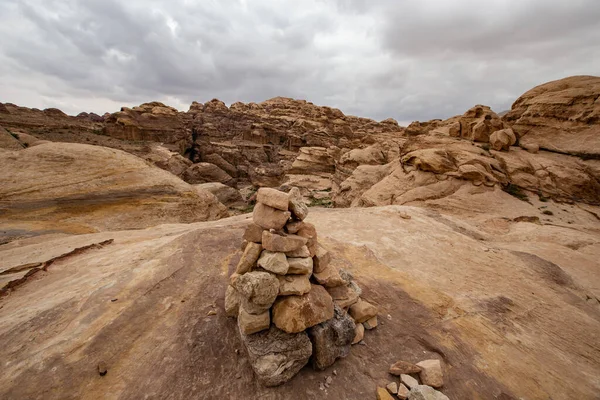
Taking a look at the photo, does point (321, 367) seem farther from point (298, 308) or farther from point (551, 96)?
point (551, 96)

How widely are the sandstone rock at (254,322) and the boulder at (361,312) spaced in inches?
71.1

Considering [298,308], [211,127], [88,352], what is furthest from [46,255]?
[211,127]

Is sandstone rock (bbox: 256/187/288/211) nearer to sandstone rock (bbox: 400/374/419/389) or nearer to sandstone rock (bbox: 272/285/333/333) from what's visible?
sandstone rock (bbox: 272/285/333/333)

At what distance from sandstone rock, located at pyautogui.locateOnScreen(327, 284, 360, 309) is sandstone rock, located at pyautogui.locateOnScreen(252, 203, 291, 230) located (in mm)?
1698

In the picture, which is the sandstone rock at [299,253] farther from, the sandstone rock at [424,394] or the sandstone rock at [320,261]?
the sandstone rock at [424,394]

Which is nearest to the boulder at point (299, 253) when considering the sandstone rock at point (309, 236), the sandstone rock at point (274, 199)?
the sandstone rock at point (309, 236)

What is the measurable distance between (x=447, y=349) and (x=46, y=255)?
36.3 feet

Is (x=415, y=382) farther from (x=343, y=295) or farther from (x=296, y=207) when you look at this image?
(x=296, y=207)

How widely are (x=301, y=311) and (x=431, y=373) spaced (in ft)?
7.68

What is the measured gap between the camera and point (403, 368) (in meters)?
3.87

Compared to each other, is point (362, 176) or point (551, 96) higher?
point (551, 96)

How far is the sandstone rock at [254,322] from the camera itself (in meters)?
3.68

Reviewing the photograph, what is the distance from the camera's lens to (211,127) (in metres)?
52.9

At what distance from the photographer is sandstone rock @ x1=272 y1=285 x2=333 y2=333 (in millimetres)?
3680
